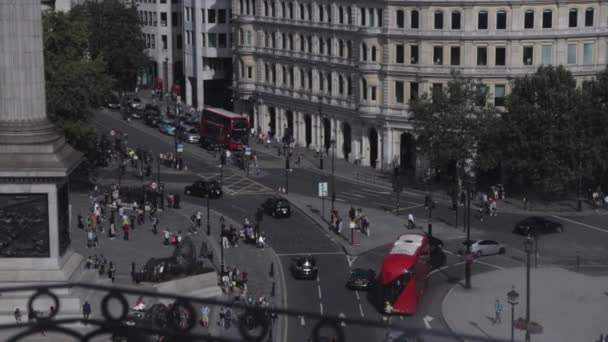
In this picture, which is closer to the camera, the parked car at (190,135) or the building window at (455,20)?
the building window at (455,20)

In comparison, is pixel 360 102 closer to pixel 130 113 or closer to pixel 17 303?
pixel 130 113

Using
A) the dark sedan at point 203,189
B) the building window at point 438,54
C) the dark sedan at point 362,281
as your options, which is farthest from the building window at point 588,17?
the dark sedan at point 362,281

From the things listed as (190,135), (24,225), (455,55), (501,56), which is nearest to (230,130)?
(190,135)

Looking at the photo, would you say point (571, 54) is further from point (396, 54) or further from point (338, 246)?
point (338, 246)

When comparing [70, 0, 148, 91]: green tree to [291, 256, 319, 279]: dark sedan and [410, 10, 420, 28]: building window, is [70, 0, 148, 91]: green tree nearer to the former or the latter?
[410, 10, 420, 28]: building window

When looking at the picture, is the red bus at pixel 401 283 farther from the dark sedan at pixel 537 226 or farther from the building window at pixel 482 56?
the building window at pixel 482 56
